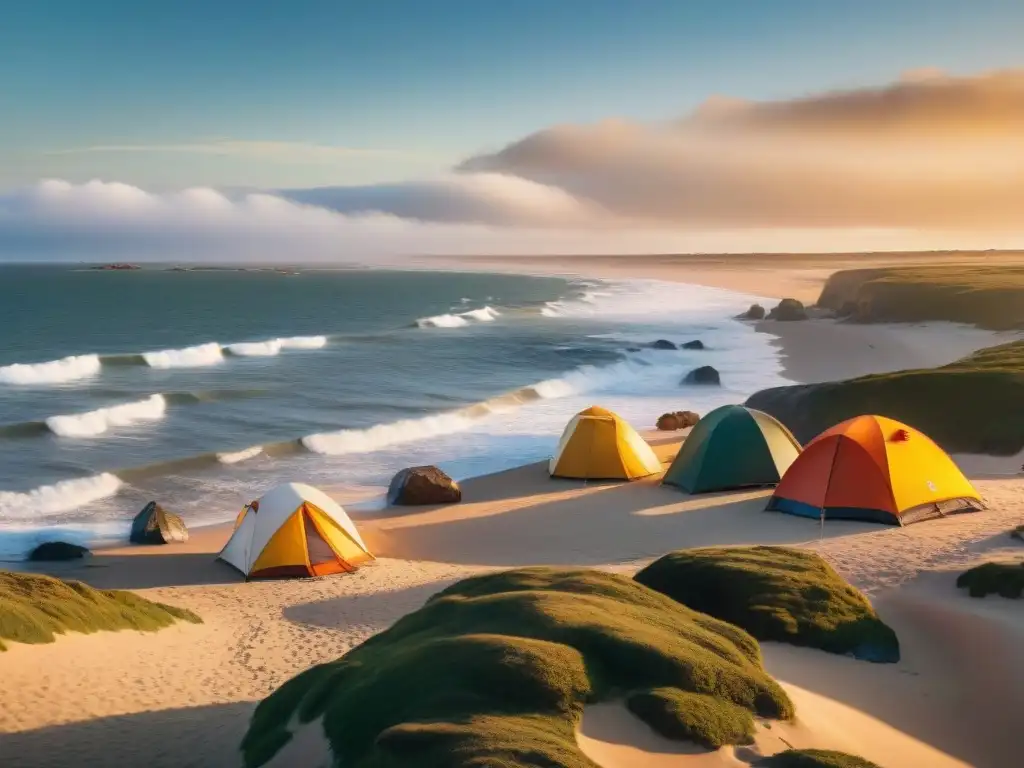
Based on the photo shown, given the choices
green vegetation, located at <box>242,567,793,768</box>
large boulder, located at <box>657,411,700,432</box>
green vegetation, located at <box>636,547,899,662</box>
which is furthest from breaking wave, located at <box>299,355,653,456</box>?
green vegetation, located at <box>242,567,793,768</box>

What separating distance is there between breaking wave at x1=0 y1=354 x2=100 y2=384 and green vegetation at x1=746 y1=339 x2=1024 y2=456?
3614cm

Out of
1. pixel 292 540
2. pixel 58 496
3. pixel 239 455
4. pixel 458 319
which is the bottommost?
pixel 58 496

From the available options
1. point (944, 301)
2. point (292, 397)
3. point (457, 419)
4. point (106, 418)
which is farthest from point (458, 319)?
point (106, 418)

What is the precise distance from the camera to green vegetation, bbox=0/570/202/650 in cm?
1127

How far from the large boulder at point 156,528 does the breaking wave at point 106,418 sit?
1441 centimetres

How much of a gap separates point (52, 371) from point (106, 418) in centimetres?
1778

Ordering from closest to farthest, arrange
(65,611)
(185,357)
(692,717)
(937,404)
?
(692,717), (65,611), (937,404), (185,357)

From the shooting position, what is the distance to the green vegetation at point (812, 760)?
673 cm

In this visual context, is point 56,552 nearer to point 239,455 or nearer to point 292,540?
point 292,540

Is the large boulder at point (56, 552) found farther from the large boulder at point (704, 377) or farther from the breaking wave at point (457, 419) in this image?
the large boulder at point (704, 377)

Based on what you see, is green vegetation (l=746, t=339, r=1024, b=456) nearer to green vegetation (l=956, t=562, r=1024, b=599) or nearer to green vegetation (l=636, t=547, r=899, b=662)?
green vegetation (l=956, t=562, r=1024, b=599)

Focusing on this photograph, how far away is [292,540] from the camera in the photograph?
17359 millimetres

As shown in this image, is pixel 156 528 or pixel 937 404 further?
pixel 937 404

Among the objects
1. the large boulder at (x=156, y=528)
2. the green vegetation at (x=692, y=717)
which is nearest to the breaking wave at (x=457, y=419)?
the large boulder at (x=156, y=528)
